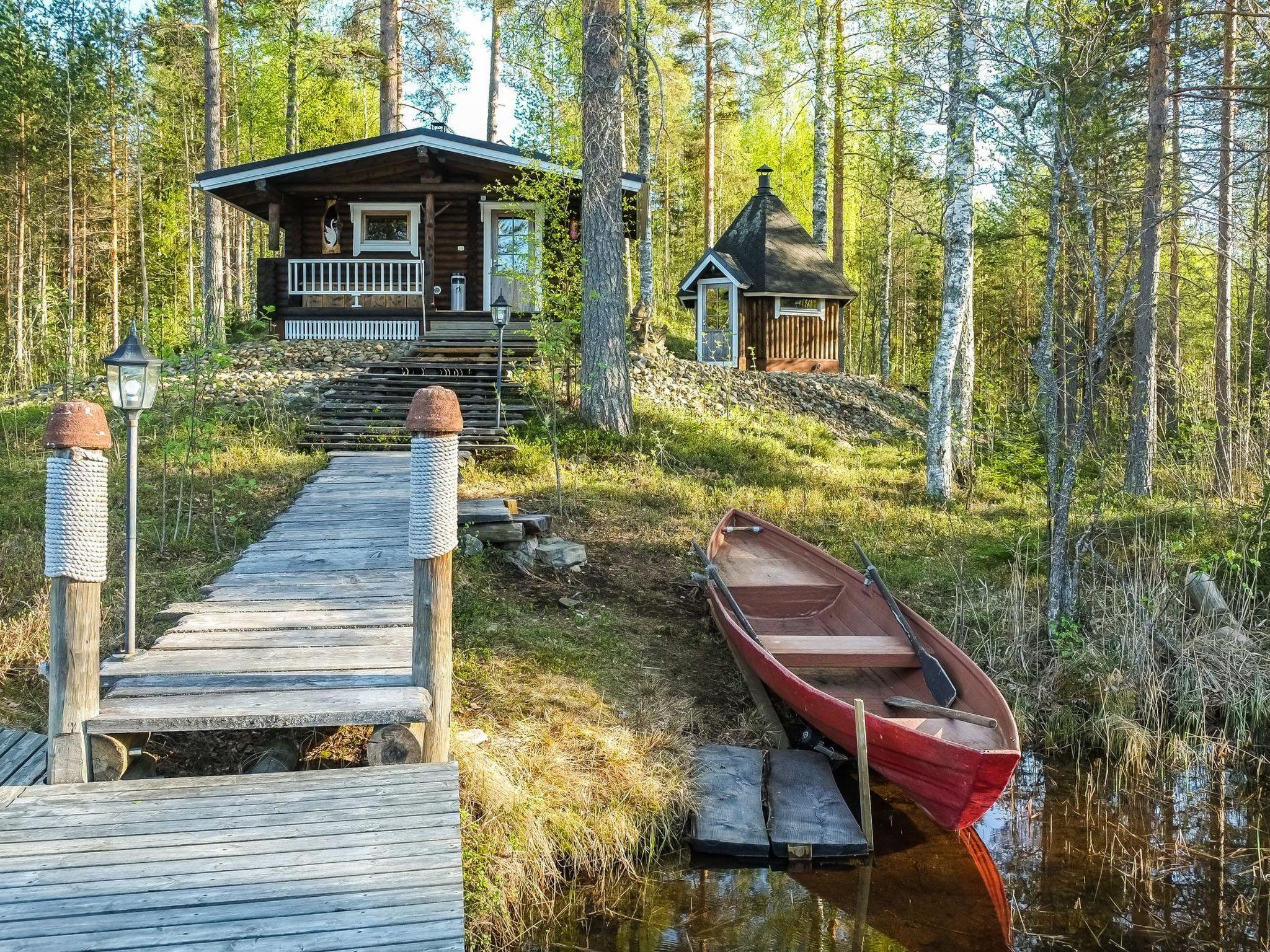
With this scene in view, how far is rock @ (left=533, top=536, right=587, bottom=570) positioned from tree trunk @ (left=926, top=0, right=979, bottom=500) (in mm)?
5051

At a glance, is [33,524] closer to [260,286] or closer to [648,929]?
[648,929]

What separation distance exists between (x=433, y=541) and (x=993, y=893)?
307 centimetres

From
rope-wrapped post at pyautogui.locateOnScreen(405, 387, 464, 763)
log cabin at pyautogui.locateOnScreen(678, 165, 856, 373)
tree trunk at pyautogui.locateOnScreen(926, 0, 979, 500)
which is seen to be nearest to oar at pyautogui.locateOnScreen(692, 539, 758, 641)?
rope-wrapped post at pyautogui.locateOnScreen(405, 387, 464, 763)

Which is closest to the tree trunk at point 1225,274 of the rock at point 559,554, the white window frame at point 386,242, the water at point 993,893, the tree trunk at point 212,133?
the water at point 993,893

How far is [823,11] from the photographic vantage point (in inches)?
556

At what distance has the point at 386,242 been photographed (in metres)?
18.5

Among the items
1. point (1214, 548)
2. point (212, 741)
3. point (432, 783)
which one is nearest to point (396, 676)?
point (432, 783)

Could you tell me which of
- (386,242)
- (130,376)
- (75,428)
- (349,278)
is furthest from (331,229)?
(75,428)

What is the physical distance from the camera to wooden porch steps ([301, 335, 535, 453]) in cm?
1052

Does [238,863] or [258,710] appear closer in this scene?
[238,863]

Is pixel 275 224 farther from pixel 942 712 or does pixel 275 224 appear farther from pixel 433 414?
pixel 942 712

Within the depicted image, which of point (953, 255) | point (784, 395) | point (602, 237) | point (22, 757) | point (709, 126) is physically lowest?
point (22, 757)

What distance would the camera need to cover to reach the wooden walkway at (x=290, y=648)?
3498 mm

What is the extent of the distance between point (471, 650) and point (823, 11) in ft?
40.3
